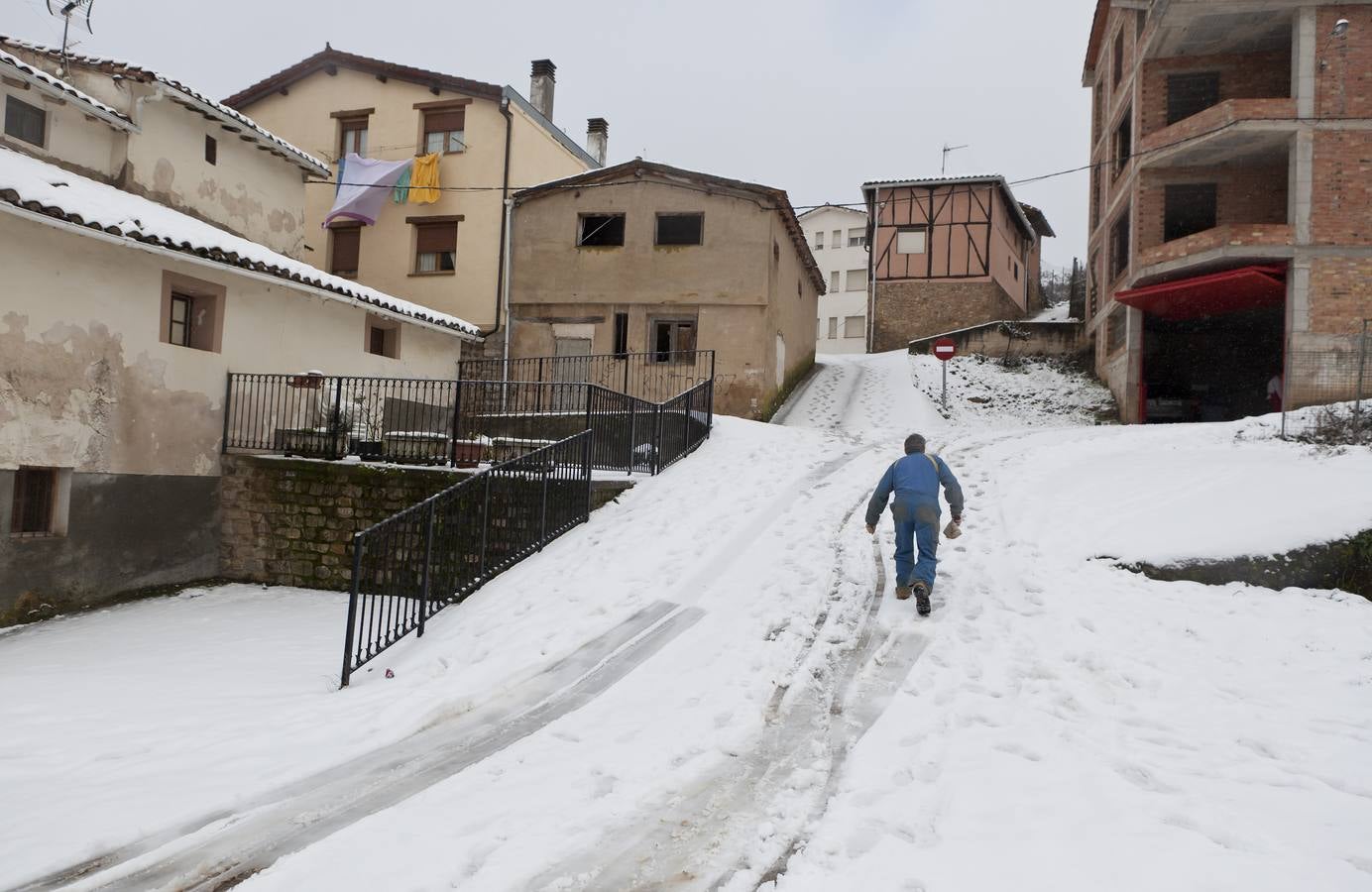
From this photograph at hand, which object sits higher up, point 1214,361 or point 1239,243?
point 1239,243

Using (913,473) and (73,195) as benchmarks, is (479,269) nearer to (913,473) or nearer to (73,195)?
(73,195)

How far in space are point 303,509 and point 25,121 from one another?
8.19 metres

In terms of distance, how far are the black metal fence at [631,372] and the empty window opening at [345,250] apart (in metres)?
5.03

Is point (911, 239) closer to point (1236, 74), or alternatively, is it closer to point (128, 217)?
point (1236, 74)

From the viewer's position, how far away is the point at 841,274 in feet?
156

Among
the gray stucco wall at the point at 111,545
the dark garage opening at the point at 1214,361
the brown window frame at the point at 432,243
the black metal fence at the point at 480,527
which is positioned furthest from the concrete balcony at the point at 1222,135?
the gray stucco wall at the point at 111,545

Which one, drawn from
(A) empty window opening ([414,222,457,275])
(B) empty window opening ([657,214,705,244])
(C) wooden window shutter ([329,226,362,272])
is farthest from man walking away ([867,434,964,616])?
(C) wooden window shutter ([329,226,362,272])

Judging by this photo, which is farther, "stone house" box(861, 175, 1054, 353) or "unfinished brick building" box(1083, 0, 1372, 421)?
"stone house" box(861, 175, 1054, 353)

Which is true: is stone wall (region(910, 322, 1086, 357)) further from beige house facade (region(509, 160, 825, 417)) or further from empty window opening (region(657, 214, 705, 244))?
empty window opening (region(657, 214, 705, 244))

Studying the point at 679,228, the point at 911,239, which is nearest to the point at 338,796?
the point at 679,228

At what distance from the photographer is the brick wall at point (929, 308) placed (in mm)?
29938

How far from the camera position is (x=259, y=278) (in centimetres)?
1224

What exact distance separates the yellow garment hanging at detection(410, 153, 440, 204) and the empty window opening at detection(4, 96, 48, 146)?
327 inches

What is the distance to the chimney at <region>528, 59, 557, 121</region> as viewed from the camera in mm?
23516
